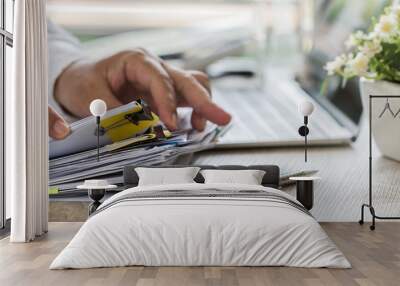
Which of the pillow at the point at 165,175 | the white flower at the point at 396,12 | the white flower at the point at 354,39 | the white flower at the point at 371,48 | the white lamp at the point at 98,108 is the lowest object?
the pillow at the point at 165,175

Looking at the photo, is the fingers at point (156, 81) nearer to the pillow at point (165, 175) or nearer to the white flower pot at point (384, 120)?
the pillow at point (165, 175)

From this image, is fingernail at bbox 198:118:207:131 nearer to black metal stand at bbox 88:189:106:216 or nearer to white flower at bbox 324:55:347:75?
black metal stand at bbox 88:189:106:216

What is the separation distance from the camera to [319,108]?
285 inches

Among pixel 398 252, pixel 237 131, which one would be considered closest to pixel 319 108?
pixel 237 131

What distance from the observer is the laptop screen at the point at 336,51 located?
23.7 feet

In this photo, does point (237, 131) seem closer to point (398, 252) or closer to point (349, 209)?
point (349, 209)

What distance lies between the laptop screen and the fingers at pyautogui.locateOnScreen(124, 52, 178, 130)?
143 centimetres

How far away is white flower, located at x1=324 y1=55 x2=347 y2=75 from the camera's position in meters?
7.16

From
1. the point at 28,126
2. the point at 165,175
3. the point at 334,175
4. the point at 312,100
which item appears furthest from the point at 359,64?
the point at 28,126

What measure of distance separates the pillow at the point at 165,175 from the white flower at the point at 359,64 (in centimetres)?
199

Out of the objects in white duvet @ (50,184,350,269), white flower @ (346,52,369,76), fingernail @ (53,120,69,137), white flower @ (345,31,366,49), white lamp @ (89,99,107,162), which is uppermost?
white flower @ (345,31,366,49)

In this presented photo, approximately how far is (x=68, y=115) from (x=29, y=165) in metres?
1.34

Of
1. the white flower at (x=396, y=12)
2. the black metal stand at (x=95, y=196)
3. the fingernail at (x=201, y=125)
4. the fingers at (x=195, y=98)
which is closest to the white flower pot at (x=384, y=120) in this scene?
the white flower at (x=396, y=12)

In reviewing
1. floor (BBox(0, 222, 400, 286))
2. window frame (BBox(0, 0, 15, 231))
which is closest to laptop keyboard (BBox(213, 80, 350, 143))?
floor (BBox(0, 222, 400, 286))
